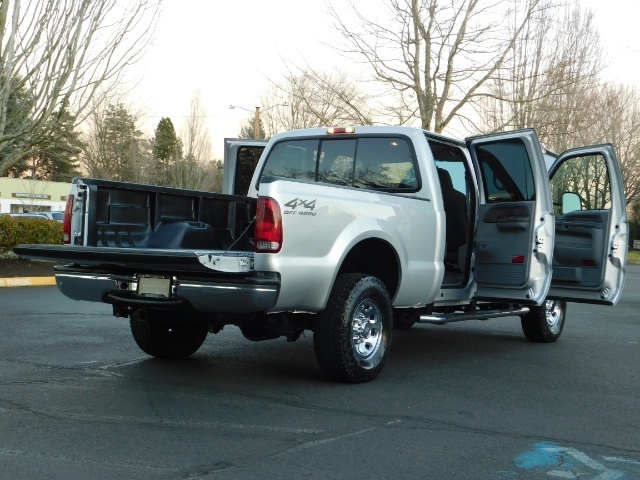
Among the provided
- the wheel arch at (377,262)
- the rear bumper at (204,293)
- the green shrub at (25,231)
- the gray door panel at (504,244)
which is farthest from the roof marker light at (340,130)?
the green shrub at (25,231)

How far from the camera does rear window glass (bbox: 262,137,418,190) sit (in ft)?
24.8

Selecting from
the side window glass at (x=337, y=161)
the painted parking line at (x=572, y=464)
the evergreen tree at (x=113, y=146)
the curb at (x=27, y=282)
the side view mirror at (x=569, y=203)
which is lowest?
the curb at (x=27, y=282)

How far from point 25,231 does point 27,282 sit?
9.49 ft

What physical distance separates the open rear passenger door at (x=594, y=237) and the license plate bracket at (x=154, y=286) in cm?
454

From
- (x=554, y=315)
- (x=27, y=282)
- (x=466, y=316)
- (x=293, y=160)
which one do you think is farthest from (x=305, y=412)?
(x=27, y=282)

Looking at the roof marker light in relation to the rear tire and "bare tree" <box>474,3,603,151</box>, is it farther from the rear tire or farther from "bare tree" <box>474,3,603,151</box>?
"bare tree" <box>474,3,603,151</box>

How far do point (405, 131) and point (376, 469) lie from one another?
3903mm

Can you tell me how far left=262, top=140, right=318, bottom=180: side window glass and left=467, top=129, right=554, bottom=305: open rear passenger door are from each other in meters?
1.58

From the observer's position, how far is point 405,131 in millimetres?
7555

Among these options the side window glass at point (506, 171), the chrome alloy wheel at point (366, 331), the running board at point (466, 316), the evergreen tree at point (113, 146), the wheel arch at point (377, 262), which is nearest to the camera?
the chrome alloy wheel at point (366, 331)

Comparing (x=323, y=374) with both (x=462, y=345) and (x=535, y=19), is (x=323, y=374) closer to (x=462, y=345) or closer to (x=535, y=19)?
(x=462, y=345)

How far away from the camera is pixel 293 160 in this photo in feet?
26.7

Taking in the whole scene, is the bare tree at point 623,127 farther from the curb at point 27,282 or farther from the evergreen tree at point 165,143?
the evergreen tree at point 165,143

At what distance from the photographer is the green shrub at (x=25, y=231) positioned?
1827cm
